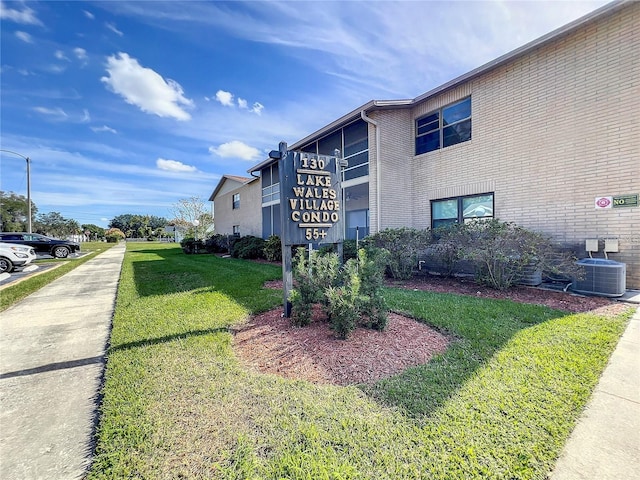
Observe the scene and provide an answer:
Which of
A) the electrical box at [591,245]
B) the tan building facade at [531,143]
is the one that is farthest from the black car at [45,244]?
the electrical box at [591,245]

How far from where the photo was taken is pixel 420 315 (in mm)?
4984

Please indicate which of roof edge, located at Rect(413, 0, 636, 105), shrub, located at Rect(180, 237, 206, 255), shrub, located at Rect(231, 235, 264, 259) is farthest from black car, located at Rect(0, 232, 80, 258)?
roof edge, located at Rect(413, 0, 636, 105)

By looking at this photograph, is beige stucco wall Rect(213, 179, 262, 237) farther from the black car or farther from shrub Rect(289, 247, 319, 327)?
shrub Rect(289, 247, 319, 327)

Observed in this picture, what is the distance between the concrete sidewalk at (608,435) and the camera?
1.82 m

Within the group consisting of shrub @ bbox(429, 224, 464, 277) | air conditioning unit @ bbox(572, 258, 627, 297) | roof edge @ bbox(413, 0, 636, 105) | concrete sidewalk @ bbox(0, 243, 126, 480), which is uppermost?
roof edge @ bbox(413, 0, 636, 105)

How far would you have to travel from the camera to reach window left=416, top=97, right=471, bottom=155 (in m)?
9.80

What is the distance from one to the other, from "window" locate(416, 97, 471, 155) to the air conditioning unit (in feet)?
17.7

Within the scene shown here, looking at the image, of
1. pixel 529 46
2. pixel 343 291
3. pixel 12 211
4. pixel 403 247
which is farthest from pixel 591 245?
pixel 12 211

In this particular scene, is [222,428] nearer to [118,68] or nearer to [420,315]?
[420,315]

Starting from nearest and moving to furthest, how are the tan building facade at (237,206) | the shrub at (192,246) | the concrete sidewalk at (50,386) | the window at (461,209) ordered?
the concrete sidewalk at (50,386) < the window at (461,209) < the tan building facade at (237,206) < the shrub at (192,246)

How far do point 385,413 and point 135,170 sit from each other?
33.2 metres

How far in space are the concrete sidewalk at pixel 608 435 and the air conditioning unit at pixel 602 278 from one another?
3952mm

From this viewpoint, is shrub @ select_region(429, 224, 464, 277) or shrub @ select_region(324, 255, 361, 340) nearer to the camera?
shrub @ select_region(324, 255, 361, 340)

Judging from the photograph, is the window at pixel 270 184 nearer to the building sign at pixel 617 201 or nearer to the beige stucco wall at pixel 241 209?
the beige stucco wall at pixel 241 209
